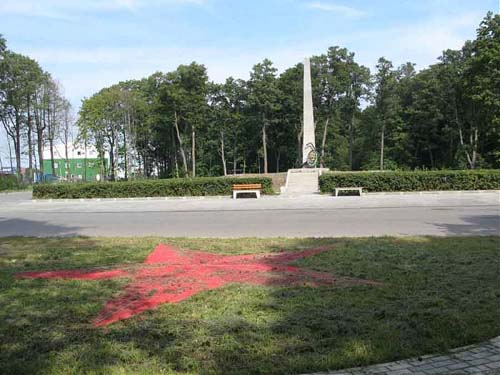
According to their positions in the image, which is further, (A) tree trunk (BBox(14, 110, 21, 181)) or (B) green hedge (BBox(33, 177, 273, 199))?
(A) tree trunk (BBox(14, 110, 21, 181))

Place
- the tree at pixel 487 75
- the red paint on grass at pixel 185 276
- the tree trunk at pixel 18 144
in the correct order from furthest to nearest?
1. the tree trunk at pixel 18 144
2. the tree at pixel 487 75
3. the red paint on grass at pixel 185 276

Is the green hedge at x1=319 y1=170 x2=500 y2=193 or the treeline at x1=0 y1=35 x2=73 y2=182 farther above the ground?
the treeline at x1=0 y1=35 x2=73 y2=182

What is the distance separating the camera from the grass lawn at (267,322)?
364 cm

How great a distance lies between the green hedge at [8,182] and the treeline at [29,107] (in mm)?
3085

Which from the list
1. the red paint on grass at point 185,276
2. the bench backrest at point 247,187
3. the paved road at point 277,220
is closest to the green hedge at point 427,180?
the paved road at point 277,220

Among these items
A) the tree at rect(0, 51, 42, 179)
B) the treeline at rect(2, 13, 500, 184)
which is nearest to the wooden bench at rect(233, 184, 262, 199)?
the treeline at rect(2, 13, 500, 184)

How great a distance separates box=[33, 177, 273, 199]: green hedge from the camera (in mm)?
26344

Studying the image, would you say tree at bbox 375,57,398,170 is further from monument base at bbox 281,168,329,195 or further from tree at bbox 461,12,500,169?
monument base at bbox 281,168,329,195

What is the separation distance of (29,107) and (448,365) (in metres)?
58.5

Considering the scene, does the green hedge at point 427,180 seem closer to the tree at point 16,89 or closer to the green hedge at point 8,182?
the green hedge at point 8,182

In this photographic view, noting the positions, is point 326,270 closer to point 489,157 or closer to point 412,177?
point 412,177

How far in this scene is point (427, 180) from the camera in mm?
24188

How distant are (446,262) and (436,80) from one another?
4378cm

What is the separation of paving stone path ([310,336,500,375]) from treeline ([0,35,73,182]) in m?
54.9
